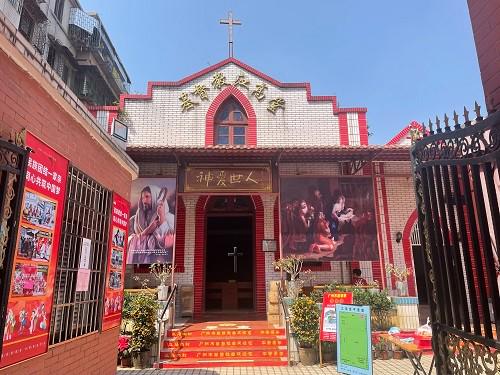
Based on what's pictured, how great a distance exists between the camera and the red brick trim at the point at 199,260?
11.2m

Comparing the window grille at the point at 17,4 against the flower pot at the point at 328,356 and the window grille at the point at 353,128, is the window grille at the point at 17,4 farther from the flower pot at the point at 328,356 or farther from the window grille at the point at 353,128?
the flower pot at the point at 328,356

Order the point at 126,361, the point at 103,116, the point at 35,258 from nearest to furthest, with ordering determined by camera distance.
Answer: the point at 35,258
the point at 126,361
the point at 103,116

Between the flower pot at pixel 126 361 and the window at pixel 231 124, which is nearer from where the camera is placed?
the flower pot at pixel 126 361

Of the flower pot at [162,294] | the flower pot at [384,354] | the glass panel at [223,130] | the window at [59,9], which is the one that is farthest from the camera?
the window at [59,9]

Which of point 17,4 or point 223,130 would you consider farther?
point 17,4

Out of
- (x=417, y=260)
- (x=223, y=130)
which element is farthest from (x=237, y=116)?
(x=417, y=260)

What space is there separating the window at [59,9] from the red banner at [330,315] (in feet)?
59.4

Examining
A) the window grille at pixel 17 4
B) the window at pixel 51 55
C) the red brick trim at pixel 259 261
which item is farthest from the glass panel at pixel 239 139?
the window at pixel 51 55

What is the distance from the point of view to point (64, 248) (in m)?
4.17

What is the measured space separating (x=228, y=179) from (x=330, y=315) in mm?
4592

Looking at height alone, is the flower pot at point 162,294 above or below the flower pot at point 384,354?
above

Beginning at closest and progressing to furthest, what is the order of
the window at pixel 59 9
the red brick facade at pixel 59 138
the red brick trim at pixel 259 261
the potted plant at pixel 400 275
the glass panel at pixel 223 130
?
the red brick facade at pixel 59 138 → the potted plant at pixel 400 275 → the red brick trim at pixel 259 261 → the glass panel at pixel 223 130 → the window at pixel 59 9

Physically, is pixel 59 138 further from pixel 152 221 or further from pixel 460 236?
pixel 152 221

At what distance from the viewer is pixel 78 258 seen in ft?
14.7
